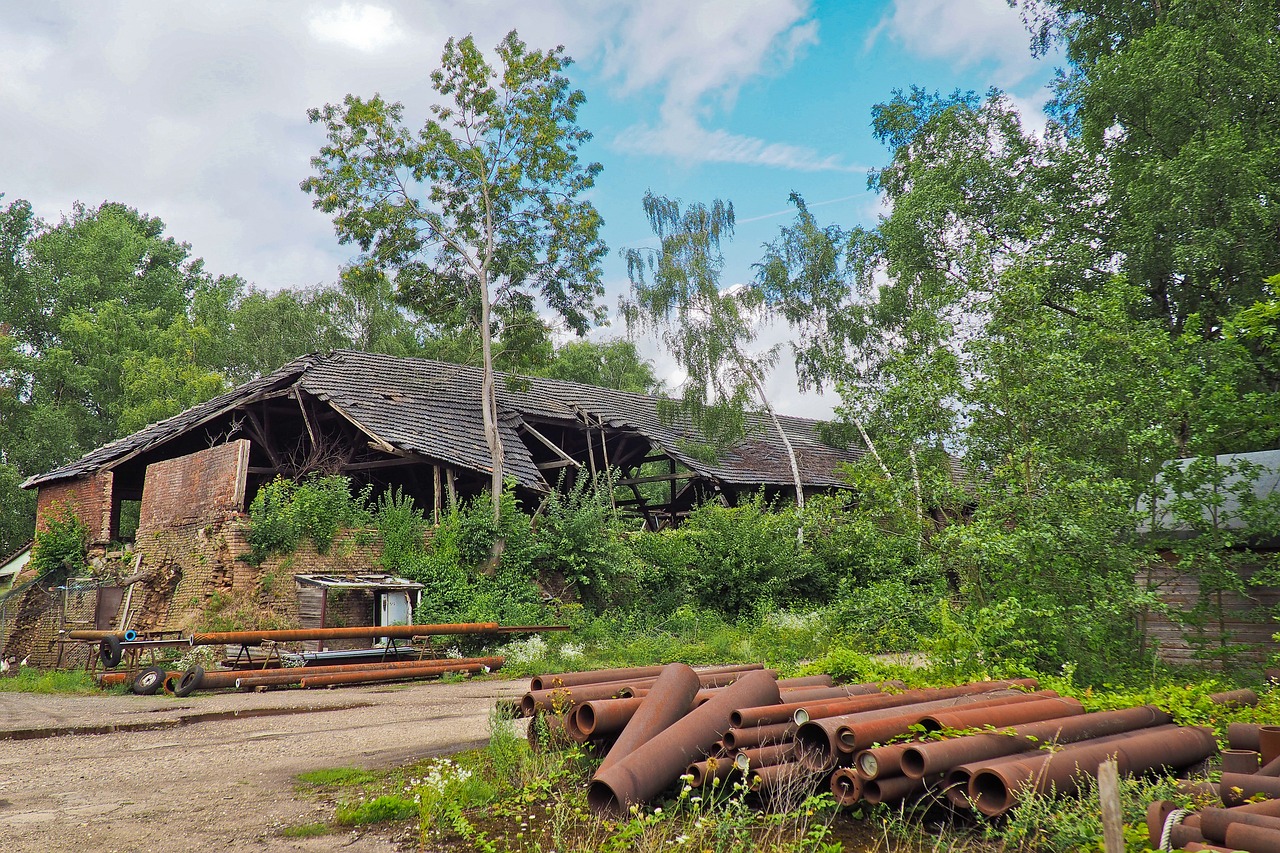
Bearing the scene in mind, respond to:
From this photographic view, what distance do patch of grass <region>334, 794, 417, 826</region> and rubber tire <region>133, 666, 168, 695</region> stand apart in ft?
27.4

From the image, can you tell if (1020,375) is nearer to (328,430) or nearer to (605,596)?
(605,596)

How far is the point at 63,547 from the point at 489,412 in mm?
10455

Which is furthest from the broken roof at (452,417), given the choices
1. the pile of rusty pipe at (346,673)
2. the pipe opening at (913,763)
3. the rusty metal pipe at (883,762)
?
the pipe opening at (913,763)

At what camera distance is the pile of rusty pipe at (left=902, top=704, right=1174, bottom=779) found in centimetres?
446

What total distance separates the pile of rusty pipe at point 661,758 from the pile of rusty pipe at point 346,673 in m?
8.84

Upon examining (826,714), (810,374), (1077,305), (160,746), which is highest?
(810,374)

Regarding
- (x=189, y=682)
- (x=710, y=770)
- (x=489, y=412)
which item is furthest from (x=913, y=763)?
(x=489, y=412)

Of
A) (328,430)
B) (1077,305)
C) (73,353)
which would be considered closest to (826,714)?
(1077,305)

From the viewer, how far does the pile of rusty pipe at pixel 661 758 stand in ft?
15.8

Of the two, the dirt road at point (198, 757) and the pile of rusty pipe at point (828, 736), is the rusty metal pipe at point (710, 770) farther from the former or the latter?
the dirt road at point (198, 757)

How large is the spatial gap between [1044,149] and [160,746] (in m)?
18.4

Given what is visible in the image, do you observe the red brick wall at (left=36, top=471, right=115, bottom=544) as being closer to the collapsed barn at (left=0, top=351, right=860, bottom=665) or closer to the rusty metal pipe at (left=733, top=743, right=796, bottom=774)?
the collapsed barn at (left=0, top=351, right=860, bottom=665)

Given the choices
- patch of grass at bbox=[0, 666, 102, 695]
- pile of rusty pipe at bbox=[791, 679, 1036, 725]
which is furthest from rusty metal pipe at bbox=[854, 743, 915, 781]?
patch of grass at bbox=[0, 666, 102, 695]

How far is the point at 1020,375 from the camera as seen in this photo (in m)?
9.13
